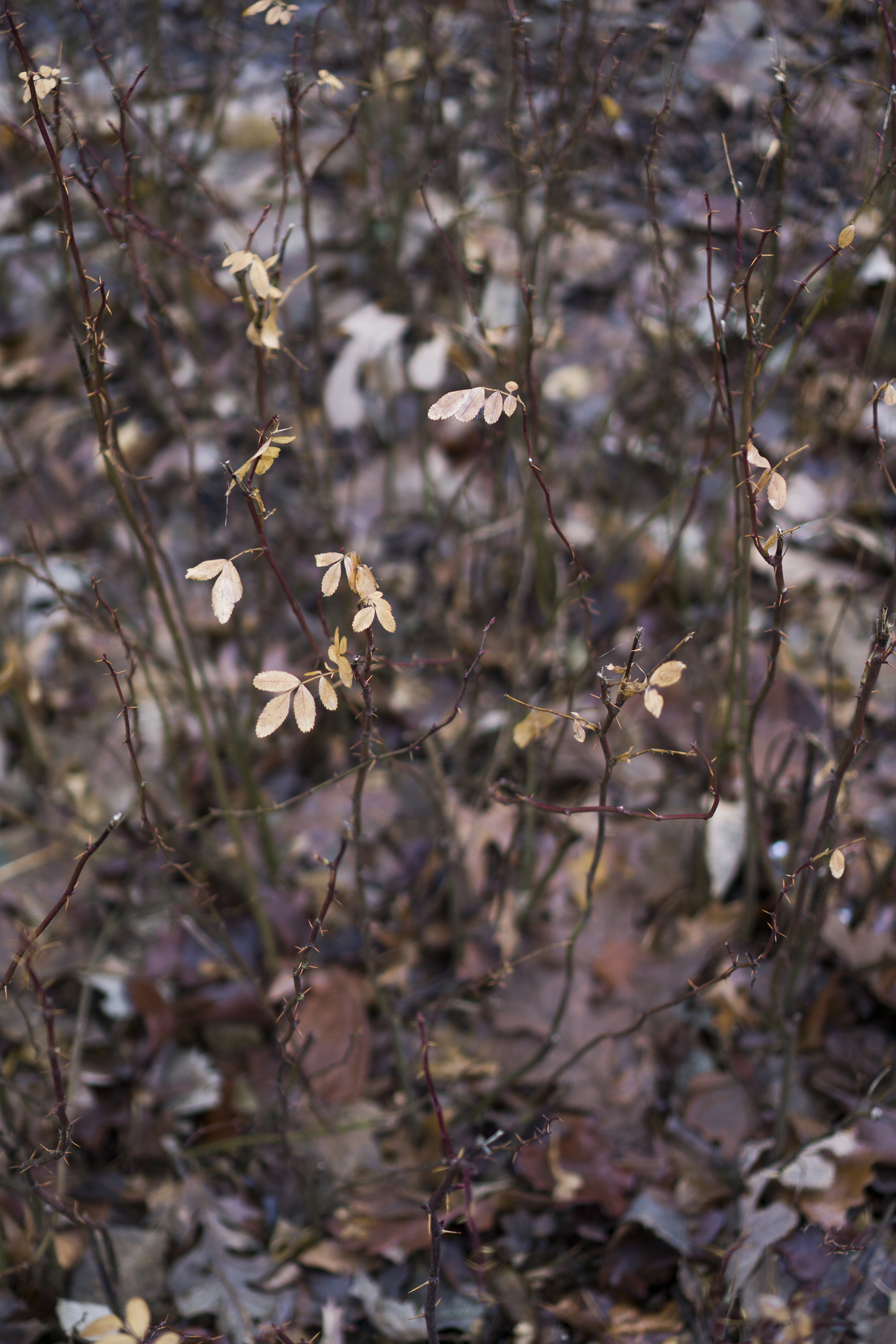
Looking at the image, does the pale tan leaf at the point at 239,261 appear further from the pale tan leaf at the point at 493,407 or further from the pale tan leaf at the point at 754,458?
the pale tan leaf at the point at 754,458

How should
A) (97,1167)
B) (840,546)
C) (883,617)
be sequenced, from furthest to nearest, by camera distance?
(840,546)
(97,1167)
(883,617)

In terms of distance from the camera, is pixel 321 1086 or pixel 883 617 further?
pixel 321 1086

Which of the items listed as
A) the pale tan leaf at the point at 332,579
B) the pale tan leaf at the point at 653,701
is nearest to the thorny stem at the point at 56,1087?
the pale tan leaf at the point at 332,579

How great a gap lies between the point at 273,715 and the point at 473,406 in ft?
1.20

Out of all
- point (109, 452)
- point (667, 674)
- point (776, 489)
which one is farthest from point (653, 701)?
point (109, 452)

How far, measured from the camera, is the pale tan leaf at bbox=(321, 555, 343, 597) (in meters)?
0.87

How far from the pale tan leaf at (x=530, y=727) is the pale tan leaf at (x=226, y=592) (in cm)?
47

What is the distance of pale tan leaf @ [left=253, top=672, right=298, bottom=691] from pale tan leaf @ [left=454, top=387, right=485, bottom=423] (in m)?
0.31

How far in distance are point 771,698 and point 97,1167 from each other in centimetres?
146

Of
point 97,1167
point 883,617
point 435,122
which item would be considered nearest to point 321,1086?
point 97,1167

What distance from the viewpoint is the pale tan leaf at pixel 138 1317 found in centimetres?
119

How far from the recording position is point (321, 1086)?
160cm

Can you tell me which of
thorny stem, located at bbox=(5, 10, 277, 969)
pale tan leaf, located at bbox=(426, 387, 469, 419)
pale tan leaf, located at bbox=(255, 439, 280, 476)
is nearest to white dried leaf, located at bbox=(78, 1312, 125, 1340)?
thorny stem, located at bbox=(5, 10, 277, 969)

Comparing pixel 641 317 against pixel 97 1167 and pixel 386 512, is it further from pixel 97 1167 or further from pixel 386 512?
pixel 97 1167
